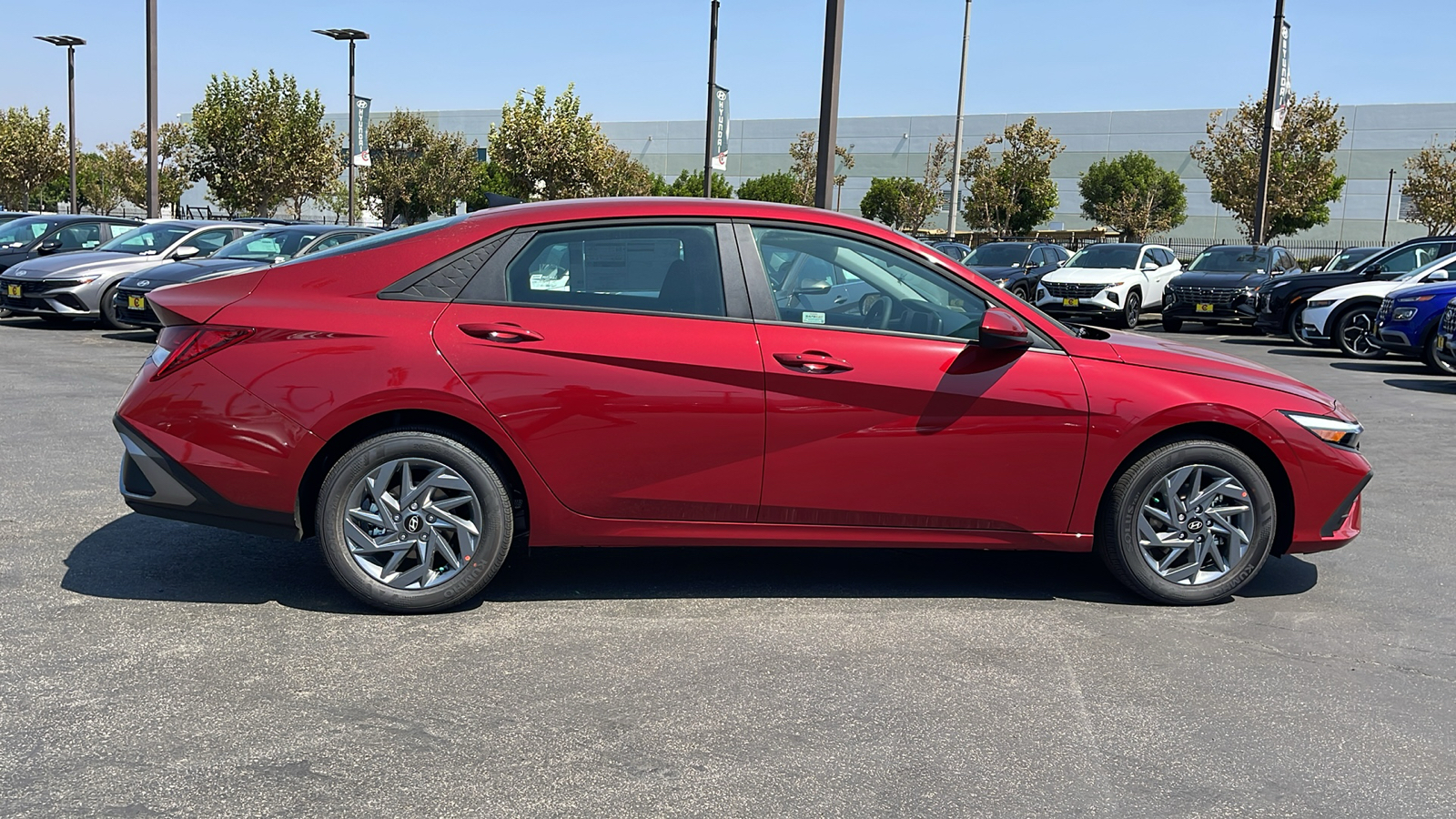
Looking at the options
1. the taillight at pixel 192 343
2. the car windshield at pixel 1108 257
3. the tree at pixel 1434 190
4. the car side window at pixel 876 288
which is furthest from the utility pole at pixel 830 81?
the tree at pixel 1434 190

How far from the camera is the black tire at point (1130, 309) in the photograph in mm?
23062

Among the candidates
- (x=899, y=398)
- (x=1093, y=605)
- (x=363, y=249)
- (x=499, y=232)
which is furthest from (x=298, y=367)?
(x=1093, y=605)

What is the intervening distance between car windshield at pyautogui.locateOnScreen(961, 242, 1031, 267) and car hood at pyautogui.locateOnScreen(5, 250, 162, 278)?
16.4m

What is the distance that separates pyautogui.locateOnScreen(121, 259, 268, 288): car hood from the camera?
1475 cm

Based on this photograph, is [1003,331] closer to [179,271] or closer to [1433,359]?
[1433,359]

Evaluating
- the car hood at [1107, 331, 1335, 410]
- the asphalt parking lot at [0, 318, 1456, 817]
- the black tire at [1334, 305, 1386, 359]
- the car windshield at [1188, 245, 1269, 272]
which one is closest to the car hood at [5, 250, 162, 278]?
the asphalt parking lot at [0, 318, 1456, 817]

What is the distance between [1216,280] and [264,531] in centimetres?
2098

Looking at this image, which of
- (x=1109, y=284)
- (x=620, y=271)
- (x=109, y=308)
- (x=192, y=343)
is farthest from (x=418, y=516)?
(x=1109, y=284)

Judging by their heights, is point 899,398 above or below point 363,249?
below

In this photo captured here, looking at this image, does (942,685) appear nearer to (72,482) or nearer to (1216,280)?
(72,482)

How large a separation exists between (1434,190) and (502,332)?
5548cm

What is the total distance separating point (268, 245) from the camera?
16359 mm

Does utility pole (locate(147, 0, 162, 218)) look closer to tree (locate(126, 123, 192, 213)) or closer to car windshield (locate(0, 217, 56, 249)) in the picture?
car windshield (locate(0, 217, 56, 249))

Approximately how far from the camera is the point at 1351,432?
5137 millimetres
